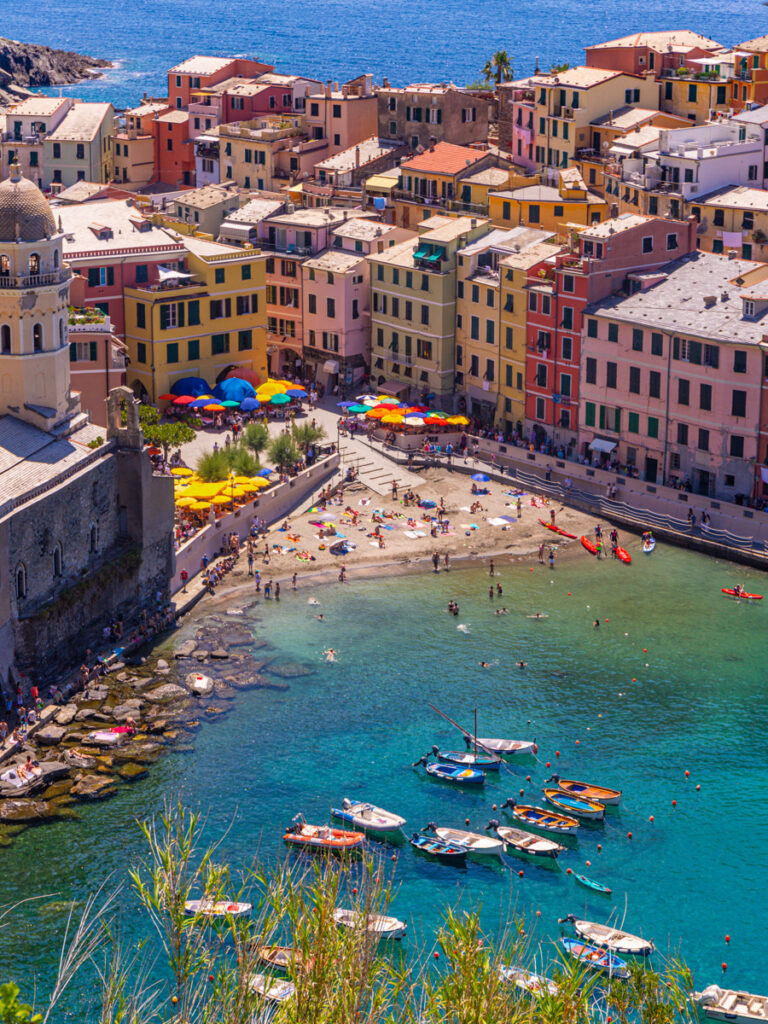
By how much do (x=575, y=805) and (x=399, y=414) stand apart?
4727 cm

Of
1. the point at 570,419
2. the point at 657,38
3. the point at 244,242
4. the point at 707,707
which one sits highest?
the point at 657,38

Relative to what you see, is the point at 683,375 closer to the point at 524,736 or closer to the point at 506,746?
the point at 524,736

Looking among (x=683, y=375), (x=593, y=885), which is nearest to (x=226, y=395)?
(x=683, y=375)

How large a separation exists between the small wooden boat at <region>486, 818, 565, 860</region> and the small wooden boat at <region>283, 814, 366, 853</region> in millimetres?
6037

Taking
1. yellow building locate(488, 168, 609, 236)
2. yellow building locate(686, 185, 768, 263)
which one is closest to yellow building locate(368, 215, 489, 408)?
yellow building locate(488, 168, 609, 236)

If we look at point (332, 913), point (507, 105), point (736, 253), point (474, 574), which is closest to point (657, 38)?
point (507, 105)

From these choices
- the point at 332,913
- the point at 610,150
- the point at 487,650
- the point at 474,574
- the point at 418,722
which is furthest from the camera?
the point at 610,150

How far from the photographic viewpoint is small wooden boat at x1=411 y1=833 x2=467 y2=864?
75062 millimetres

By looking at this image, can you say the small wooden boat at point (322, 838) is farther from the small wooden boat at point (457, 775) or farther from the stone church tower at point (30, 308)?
the stone church tower at point (30, 308)

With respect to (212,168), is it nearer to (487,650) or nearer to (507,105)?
(507,105)

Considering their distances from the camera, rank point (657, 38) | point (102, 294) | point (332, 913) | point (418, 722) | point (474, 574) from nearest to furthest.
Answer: point (332, 913) < point (418, 722) < point (474, 574) < point (102, 294) < point (657, 38)

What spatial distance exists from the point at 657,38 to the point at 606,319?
153 ft

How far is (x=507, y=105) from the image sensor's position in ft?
501

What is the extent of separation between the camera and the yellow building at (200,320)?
122062mm
